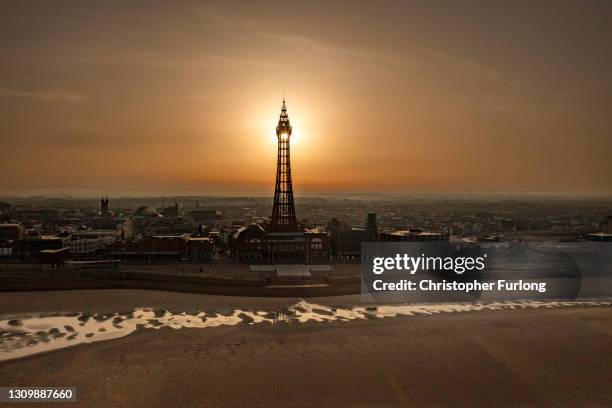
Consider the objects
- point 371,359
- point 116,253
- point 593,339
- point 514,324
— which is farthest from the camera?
point 116,253

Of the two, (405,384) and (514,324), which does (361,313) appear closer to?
(514,324)

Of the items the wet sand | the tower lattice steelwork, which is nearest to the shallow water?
the wet sand

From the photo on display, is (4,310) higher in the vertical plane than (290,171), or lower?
lower

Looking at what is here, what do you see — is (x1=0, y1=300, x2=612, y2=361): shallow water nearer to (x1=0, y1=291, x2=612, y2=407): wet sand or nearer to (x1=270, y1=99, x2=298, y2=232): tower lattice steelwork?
(x1=0, y1=291, x2=612, y2=407): wet sand

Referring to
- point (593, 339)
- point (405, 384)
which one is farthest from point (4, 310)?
point (593, 339)

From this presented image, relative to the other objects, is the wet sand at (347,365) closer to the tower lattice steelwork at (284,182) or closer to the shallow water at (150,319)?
the shallow water at (150,319)

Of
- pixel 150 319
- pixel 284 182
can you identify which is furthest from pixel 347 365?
pixel 284 182

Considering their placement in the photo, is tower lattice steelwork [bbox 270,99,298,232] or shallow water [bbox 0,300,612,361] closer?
shallow water [bbox 0,300,612,361]
